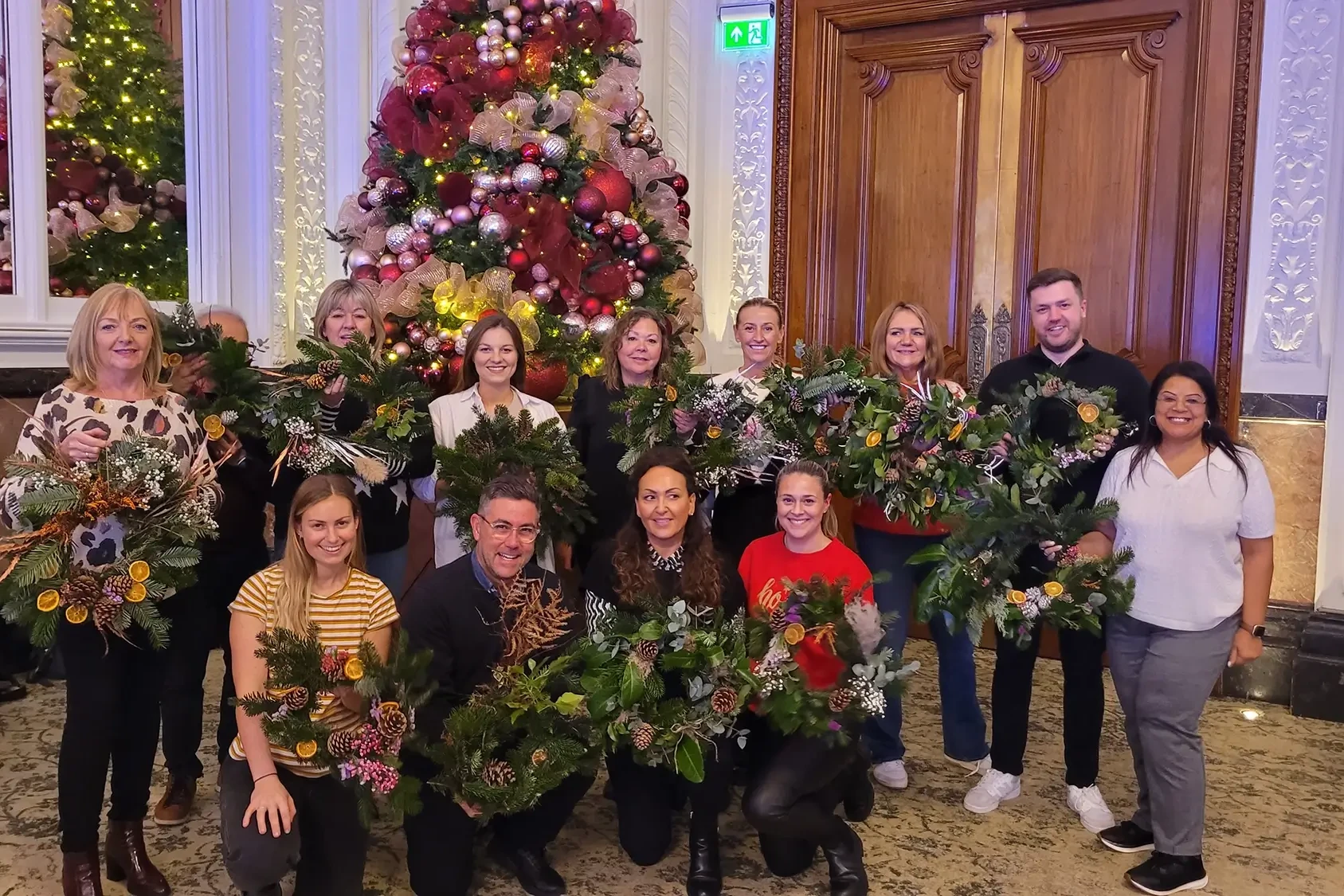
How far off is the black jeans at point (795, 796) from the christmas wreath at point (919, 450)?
0.77 meters

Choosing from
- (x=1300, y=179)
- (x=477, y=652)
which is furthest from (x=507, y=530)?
(x=1300, y=179)

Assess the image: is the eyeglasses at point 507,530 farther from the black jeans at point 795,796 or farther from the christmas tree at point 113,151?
the christmas tree at point 113,151

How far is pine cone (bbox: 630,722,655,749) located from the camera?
2611 millimetres

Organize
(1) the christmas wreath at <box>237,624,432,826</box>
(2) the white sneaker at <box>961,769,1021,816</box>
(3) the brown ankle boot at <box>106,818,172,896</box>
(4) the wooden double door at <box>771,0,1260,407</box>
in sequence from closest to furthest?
(1) the christmas wreath at <box>237,624,432,826</box>
(3) the brown ankle boot at <box>106,818,172,896</box>
(2) the white sneaker at <box>961,769,1021,816</box>
(4) the wooden double door at <box>771,0,1260,407</box>

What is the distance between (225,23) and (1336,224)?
222 inches

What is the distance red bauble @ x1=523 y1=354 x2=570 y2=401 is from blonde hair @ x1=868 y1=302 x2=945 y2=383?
5.21 feet

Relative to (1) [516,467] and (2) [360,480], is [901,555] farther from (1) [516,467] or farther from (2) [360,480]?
(2) [360,480]

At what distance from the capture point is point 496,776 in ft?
8.11

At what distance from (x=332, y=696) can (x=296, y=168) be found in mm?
4274

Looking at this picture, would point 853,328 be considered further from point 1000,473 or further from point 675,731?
point 675,731

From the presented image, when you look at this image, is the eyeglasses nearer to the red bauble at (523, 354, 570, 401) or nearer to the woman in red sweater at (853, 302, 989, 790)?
the woman in red sweater at (853, 302, 989, 790)

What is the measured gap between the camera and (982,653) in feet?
17.0

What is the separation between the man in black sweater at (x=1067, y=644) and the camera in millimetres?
3111

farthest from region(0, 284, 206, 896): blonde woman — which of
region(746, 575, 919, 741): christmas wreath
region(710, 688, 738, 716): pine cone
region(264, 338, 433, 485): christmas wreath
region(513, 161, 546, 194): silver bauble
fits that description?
region(513, 161, 546, 194): silver bauble
